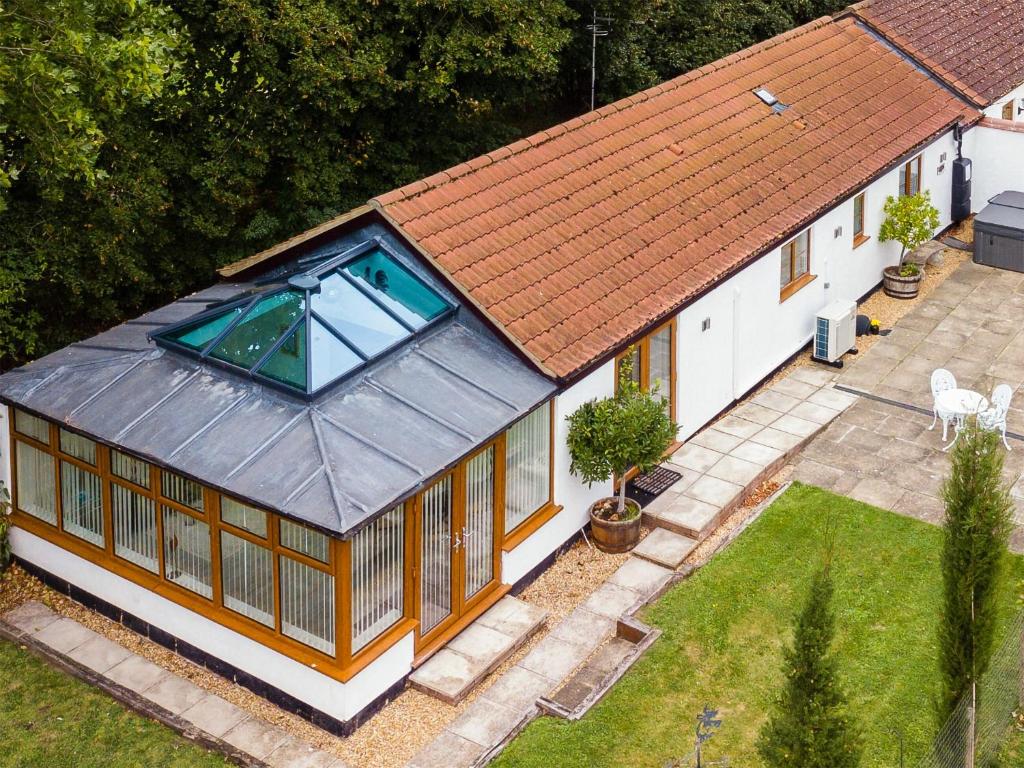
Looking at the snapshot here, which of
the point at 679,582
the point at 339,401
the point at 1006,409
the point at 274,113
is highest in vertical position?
the point at 274,113

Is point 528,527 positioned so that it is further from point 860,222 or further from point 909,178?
point 909,178

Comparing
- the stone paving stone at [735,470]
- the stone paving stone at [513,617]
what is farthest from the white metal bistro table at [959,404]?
the stone paving stone at [513,617]

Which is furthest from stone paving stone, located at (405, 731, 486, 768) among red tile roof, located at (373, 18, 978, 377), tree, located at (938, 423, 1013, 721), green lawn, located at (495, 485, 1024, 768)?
tree, located at (938, 423, 1013, 721)

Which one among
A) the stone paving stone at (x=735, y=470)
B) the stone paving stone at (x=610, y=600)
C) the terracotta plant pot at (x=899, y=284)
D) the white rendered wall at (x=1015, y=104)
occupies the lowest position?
the stone paving stone at (x=610, y=600)

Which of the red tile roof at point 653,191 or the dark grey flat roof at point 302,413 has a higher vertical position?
the red tile roof at point 653,191

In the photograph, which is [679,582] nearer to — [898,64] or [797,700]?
[797,700]

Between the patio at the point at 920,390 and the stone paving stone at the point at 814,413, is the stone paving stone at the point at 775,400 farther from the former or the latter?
the patio at the point at 920,390

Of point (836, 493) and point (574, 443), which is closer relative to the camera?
point (574, 443)

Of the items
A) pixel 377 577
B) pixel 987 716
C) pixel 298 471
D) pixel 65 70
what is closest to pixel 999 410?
pixel 987 716

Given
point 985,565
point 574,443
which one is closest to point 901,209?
point 574,443
